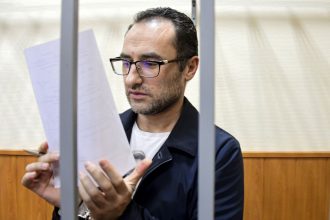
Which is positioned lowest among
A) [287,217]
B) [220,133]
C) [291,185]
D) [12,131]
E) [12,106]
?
[287,217]

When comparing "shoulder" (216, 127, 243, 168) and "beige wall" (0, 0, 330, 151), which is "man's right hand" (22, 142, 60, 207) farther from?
"beige wall" (0, 0, 330, 151)

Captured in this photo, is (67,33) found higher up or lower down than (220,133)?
higher up

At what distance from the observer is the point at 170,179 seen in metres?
0.75

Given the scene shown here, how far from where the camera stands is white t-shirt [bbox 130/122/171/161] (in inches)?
32.6

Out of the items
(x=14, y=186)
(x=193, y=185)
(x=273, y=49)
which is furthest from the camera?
(x=14, y=186)

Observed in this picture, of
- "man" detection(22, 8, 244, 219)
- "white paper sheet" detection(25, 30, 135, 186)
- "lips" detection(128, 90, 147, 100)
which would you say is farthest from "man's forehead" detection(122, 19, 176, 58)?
"white paper sheet" detection(25, 30, 135, 186)

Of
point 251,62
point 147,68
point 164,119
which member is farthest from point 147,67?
point 251,62

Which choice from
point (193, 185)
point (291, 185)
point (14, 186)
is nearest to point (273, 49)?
point (291, 185)

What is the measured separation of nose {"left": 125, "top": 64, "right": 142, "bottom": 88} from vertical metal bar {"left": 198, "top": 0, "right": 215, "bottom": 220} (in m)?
0.39

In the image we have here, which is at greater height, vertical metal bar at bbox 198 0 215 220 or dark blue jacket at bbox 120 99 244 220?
vertical metal bar at bbox 198 0 215 220

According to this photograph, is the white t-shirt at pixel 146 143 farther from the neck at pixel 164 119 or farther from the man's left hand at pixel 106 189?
the man's left hand at pixel 106 189

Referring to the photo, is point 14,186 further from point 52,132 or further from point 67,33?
point 67,33

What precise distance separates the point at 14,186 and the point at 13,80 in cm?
62

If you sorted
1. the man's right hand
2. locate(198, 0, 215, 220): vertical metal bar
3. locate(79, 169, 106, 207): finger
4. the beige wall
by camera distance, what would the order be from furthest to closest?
the beige wall
the man's right hand
locate(79, 169, 106, 207): finger
locate(198, 0, 215, 220): vertical metal bar
